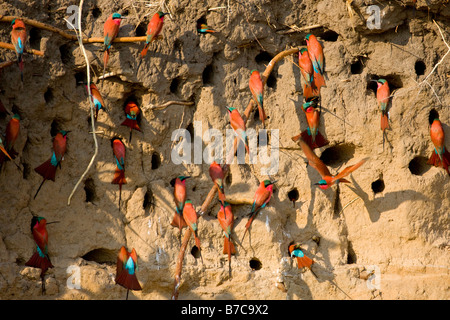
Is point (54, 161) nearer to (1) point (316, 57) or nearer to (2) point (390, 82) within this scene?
(1) point (316, 57)

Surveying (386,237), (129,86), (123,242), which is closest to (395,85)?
(386,237)

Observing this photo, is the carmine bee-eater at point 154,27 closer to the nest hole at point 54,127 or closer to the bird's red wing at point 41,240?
the nest hole at point 54,127

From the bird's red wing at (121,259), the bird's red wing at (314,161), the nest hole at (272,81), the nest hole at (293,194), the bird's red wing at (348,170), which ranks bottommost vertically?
the bird's red wing at (121,259)

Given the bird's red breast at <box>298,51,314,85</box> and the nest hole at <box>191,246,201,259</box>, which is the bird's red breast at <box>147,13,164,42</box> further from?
the nest hole at <box>191,246,201,259</box>

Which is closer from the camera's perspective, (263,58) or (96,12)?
(96,12)

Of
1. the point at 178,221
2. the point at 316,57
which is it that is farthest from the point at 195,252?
the point at 316,57

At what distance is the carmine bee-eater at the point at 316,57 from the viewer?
15.8 ft

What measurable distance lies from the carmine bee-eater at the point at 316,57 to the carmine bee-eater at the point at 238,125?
60 cm

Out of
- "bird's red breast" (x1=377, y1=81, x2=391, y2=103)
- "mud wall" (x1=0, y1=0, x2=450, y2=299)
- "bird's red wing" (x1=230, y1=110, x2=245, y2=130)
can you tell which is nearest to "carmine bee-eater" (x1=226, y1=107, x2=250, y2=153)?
"bird's red wing" (x1=230, y1=110, x2=245, y2=130)

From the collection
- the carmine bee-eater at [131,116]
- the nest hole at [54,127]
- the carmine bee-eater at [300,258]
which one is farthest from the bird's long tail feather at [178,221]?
the nest hole at [54,127]

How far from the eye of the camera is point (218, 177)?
462 centimetres

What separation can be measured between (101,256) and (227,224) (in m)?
0.87

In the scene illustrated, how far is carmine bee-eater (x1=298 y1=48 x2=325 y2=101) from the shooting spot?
15.8 feet

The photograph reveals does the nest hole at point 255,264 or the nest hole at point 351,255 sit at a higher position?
the nest hole at point 351,255
